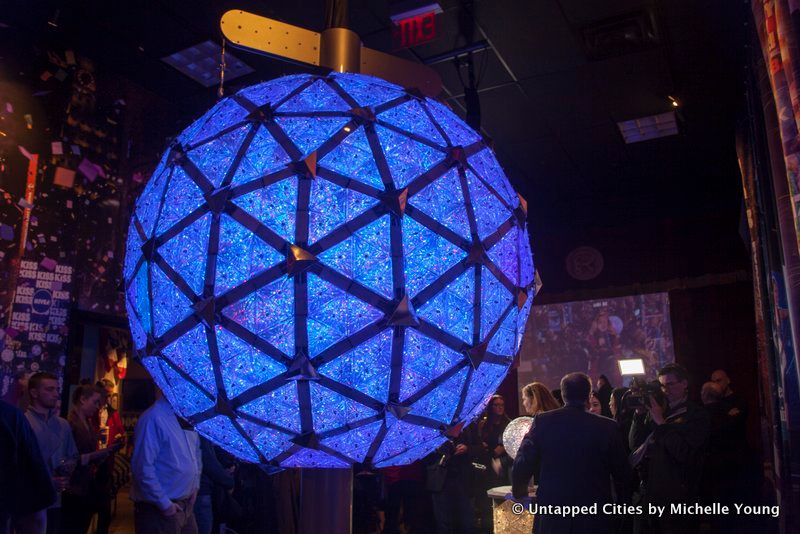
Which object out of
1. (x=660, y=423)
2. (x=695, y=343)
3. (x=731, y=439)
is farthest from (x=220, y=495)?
(x=695, y=343)

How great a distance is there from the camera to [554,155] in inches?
328

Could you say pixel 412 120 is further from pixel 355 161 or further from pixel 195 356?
pixel 195 356

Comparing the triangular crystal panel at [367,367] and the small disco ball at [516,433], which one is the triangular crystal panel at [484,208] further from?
the small disco ball at [516,433]

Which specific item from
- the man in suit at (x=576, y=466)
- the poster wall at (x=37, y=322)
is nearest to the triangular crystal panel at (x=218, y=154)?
the man in suit at (x=576, y=466)

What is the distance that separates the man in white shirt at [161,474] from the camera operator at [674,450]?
337cm

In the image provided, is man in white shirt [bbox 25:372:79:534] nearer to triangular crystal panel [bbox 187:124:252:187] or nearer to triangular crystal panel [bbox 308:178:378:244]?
triangular crystal panel [bbox 187:124:252:187]

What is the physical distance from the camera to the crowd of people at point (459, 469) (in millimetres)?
3318

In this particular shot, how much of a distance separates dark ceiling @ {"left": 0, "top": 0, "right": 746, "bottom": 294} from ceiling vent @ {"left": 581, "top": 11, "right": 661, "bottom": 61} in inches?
0.7

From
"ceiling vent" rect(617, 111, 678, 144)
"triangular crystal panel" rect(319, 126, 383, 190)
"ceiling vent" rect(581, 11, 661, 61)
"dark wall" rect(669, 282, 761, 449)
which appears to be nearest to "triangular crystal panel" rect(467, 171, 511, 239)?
"triangular crystal panel" rect(319, 126, 383, 190)

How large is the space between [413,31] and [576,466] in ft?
12.2

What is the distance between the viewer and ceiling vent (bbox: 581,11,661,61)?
212 inches

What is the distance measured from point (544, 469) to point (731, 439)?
3484 mm

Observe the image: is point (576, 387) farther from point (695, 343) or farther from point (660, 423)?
point (695, 343)

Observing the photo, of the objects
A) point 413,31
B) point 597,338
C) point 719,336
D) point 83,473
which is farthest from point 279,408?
point 597,338
